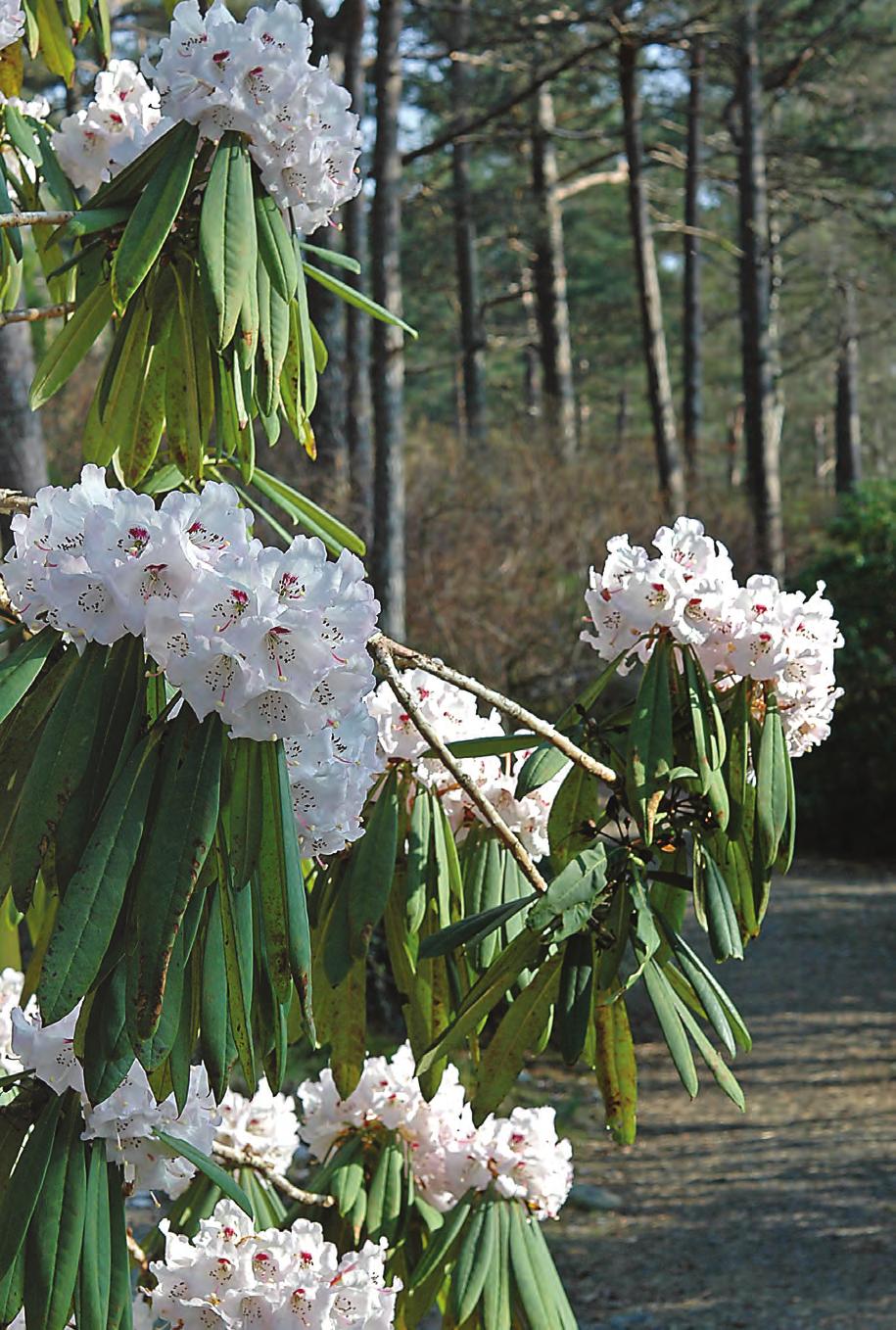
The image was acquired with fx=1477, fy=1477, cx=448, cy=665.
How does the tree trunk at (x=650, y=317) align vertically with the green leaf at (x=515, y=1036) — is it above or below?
above

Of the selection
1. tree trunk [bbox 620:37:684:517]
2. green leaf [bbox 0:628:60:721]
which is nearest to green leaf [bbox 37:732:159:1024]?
green leaf [bbox 0:628:60:721]

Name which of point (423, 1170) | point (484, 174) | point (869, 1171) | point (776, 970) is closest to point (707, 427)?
point (484, 174)

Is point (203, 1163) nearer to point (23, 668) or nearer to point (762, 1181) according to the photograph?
point (23, 668)

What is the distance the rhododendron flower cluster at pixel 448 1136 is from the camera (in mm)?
2006

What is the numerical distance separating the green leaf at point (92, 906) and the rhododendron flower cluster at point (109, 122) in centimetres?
121

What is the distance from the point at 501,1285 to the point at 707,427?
38.1 meters

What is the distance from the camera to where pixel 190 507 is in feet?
3.47

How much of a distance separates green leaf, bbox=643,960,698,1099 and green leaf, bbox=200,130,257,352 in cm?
75

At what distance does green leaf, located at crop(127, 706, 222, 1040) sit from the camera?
3.26 ft

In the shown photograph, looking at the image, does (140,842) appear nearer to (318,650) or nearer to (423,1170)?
(318,650)

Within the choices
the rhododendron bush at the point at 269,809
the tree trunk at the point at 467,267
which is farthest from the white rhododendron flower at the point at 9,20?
the tree trunk at the point at 467,267

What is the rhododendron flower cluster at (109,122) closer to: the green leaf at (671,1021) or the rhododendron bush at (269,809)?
the rhododendron bush at (269,809)

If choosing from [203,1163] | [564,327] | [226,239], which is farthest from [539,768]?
[564,327]

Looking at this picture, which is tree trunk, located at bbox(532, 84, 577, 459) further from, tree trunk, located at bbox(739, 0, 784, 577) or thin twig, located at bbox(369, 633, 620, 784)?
thin twig, located at bbox(369, 633, 620, 784)
